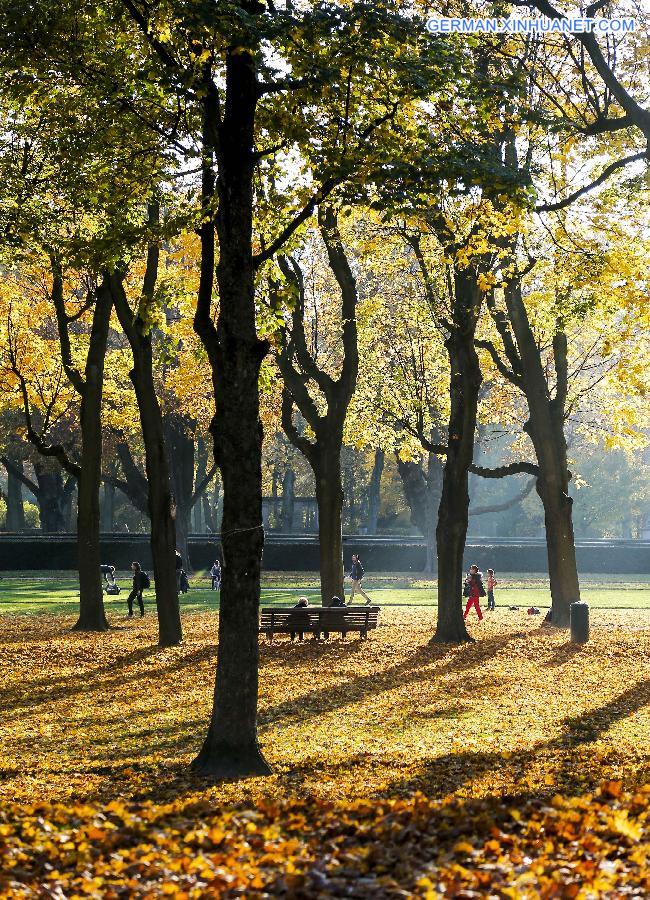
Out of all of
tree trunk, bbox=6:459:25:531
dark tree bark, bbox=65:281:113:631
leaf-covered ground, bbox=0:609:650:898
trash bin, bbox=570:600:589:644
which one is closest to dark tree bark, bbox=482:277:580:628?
leaf-covered ground, bbox=0:609:650:898

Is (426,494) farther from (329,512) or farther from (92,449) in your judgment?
(92,449)

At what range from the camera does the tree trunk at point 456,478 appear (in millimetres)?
21656

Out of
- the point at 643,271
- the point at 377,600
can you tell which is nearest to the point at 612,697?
the point at 643,271

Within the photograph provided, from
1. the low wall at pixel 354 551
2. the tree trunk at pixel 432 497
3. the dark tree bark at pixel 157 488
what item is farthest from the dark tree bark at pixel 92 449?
the low wall at pixel 354 551

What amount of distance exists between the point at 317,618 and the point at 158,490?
13.3 ft

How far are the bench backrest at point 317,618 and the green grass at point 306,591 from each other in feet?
37.6

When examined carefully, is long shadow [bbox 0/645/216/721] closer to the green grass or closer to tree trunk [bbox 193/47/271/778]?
tree trunk [bbox 193/47/271/778]

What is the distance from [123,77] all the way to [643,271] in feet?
33.4

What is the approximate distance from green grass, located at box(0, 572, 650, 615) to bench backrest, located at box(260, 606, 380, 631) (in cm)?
1147

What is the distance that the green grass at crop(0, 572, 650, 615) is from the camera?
114 ft

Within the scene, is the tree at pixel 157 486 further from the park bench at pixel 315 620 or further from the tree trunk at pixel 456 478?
the tree trunk at pixel 456 478

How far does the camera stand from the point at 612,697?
620 inches

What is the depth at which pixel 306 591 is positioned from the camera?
4100 centimetres

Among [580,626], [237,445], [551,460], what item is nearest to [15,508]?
[551,460]
